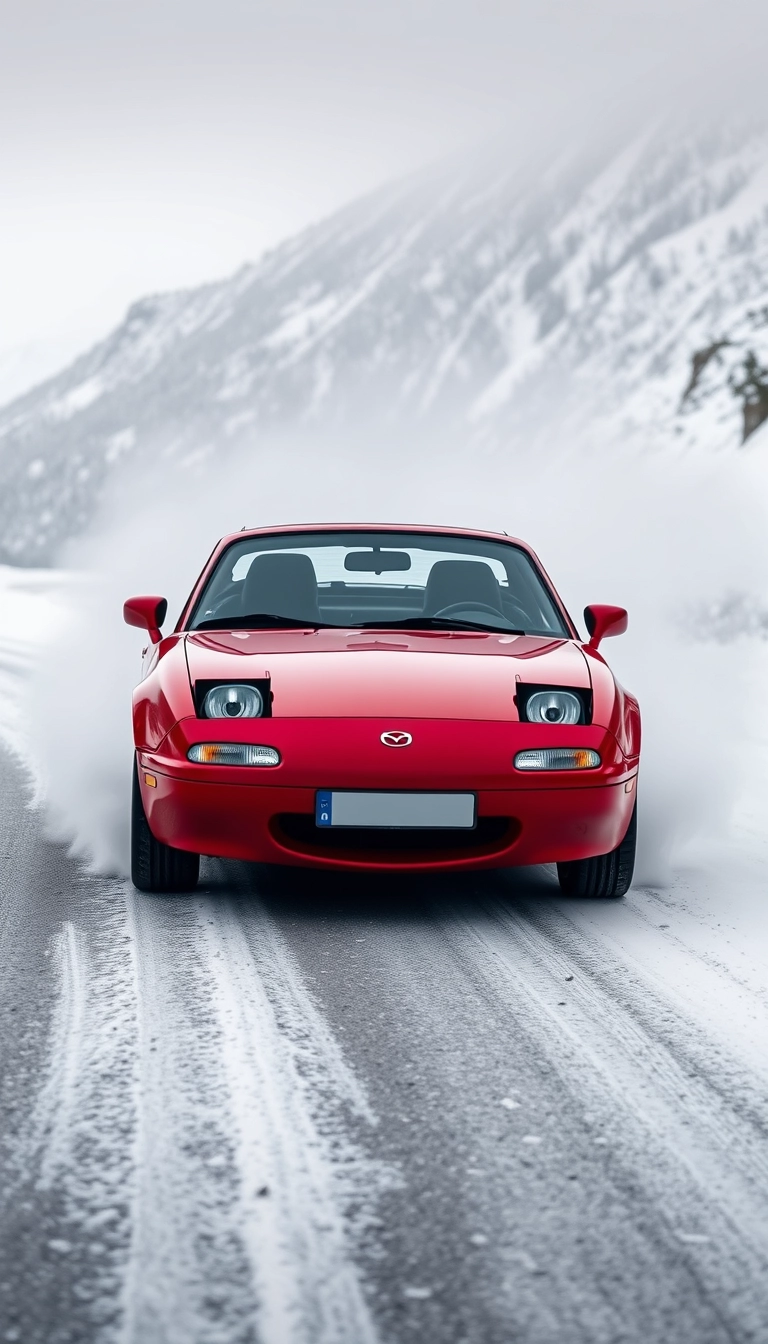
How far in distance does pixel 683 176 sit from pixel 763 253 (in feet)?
126

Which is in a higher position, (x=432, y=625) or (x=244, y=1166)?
(x=432, y=625)

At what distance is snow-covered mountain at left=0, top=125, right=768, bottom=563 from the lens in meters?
129

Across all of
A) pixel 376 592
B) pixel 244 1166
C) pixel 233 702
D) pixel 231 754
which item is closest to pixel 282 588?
pixel 376 592

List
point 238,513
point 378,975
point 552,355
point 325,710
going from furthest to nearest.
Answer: point 552,355 < point 238,513 < point 325,710 < point 378,975

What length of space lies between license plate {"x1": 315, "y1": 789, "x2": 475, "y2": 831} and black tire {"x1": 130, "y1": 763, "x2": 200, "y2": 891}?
652mm

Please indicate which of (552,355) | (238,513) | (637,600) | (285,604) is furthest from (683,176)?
(285,604)

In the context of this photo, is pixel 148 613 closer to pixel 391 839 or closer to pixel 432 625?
pixel 432 625

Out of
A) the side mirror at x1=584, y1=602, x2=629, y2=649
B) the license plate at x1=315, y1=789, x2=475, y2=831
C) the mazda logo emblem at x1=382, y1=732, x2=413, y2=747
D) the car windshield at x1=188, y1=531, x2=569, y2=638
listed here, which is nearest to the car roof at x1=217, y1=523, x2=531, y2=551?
the car windshield at x1=188, y1=531, x2=569, y2=638

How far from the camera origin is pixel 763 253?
122 metres

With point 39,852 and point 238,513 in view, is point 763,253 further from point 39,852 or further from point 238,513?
point 39,852

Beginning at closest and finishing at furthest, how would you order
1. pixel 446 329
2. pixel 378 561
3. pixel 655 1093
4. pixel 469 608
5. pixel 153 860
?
1. pixel 655 1093
2. pixel 153 860
3. pixel 469 608
4. pixel 378 561
5. pixel 446 329

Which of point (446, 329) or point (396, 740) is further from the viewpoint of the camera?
point (446, 329)

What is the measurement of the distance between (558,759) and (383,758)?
0.57 m

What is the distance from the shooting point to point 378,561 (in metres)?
6.02
